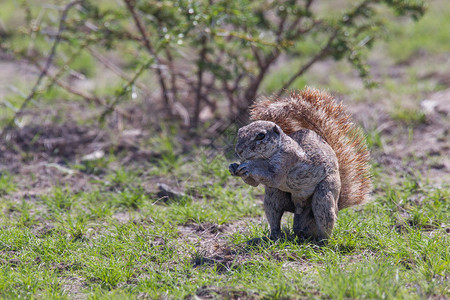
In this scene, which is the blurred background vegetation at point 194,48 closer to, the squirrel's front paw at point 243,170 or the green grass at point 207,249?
the squirrel's front paw at point 243,170

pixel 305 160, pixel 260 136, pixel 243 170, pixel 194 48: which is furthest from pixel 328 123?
pixel 194 48

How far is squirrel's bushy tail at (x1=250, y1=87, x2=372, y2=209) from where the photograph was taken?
348 centimetres

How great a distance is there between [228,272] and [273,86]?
4672 millimetres

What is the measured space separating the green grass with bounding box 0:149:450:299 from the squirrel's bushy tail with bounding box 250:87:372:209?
1.05 ft

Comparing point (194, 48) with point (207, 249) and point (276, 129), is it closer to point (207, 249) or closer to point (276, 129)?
point (207, 249)

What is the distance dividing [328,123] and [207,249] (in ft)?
4.19

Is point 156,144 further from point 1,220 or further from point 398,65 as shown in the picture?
point 398,65

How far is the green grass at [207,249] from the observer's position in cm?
307

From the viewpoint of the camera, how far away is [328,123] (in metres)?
3.53

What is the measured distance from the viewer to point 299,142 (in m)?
3.38

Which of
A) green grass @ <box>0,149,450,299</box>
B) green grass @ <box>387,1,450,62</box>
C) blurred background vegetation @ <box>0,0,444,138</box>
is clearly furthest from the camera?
green grass @ <box>387,1,450,62</box>

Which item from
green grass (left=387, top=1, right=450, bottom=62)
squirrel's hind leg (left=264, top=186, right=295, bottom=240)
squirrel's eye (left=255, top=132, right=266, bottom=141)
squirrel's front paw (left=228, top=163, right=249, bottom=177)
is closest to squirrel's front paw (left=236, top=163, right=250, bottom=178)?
squirrel's front paw (left=228, top=163, right=249, bottom=177)

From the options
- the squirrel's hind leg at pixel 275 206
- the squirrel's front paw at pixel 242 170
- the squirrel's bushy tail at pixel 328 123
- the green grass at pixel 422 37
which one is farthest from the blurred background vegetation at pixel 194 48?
the green grass at pixel 422 37

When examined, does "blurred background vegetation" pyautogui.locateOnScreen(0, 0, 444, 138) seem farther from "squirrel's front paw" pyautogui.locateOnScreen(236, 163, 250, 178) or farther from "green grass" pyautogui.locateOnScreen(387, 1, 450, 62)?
"green grass" pyautogui.locateOnScreen(387, 1, 450, 62)
